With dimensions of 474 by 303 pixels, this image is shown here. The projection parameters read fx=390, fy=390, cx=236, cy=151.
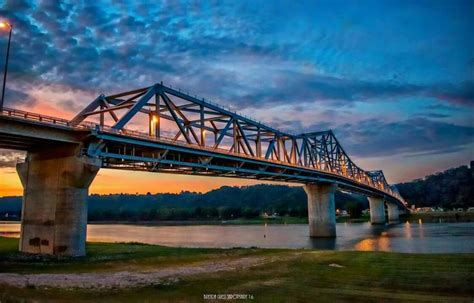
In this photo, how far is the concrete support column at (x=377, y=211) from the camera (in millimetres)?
157750

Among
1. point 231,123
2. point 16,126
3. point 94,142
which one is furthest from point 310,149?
point 16,126

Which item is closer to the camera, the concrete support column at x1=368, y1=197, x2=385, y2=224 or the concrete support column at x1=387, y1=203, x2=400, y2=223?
the concrete support column at x1=368, y1=197, x2=385, y2=224

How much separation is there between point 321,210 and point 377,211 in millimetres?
83172

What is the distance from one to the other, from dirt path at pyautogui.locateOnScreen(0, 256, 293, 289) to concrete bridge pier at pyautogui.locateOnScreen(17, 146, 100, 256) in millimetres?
14794

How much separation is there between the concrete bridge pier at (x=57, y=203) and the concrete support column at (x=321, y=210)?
194 ft

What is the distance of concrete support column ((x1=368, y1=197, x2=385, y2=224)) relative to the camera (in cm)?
15775

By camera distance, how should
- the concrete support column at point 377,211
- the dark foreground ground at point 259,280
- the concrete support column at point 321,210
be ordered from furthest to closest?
the concrete support column at point 377,211
the concrete support column at point 321,210
the dark foreground ground at point 259,280

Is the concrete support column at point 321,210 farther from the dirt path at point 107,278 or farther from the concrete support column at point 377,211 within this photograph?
the concrete support column at point 377,211

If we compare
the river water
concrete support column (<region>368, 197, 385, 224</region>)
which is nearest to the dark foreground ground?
the river water

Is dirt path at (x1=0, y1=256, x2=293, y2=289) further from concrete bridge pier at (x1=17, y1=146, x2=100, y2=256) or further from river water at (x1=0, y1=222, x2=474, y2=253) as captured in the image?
river water at (x1=0, y1=222, x2=474, y2=253)

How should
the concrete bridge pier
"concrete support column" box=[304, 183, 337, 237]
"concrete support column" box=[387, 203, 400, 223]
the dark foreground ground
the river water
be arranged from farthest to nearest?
"concrete support column" box=[387, 203, 400, 223]
"concrete support column" box=[304, 183, 337, 237]
the river water
the concrete bridge pier
the dark foreground ground

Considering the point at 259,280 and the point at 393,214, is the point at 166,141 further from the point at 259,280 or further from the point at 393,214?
the point at 393,214

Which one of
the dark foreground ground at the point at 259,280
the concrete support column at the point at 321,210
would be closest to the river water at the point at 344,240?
the concrete support column at the point at 321,210

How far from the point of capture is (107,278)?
20.4m
